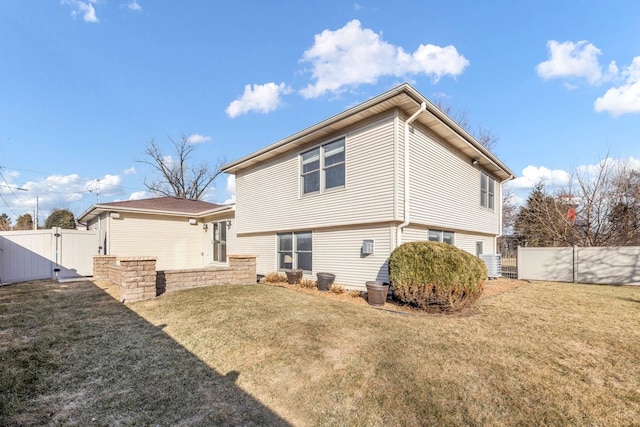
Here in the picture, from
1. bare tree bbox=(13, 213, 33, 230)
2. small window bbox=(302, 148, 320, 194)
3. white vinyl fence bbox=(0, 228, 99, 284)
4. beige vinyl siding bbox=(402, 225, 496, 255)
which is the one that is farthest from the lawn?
bare tree bbox=(13, 213, 33, 230)

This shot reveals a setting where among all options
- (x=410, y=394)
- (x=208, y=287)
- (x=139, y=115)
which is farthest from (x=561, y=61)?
(x=139, y=115)

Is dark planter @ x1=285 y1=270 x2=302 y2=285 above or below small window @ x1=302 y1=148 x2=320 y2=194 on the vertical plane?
below

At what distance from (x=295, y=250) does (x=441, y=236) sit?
4.92m

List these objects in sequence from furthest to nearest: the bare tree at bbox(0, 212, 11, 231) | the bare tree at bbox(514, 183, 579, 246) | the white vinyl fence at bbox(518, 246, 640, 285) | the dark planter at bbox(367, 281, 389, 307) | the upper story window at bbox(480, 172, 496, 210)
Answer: the bare tree at bbox(0, 212, 11, 231), the bare tree at bbox(514, 183, 579, 246), the upper story window at bbox(480, 172, 496, 210), the white vinyl fence at bbox(518, 246, 640, 285), the dark planter at bbox(367, 281, 389, 307)

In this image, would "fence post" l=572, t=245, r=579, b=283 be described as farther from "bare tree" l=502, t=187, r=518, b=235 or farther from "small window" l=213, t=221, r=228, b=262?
"bare tree" l=502, t=187, r=518, b=235

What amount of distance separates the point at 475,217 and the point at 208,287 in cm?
1001

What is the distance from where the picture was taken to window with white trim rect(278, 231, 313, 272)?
987cm

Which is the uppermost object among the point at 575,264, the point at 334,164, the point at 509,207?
the point at 334,164

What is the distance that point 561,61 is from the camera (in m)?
11.7

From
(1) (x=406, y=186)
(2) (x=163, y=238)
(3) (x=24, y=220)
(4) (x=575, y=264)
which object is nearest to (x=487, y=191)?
(4) (x=575, y=264)

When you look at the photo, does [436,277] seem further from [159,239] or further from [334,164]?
[159,239]

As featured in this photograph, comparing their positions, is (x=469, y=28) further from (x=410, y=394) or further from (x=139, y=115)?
(x=139, y=115)

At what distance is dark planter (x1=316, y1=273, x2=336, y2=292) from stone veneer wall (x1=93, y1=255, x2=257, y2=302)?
208 cm

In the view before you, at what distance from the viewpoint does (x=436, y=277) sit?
6.02m
